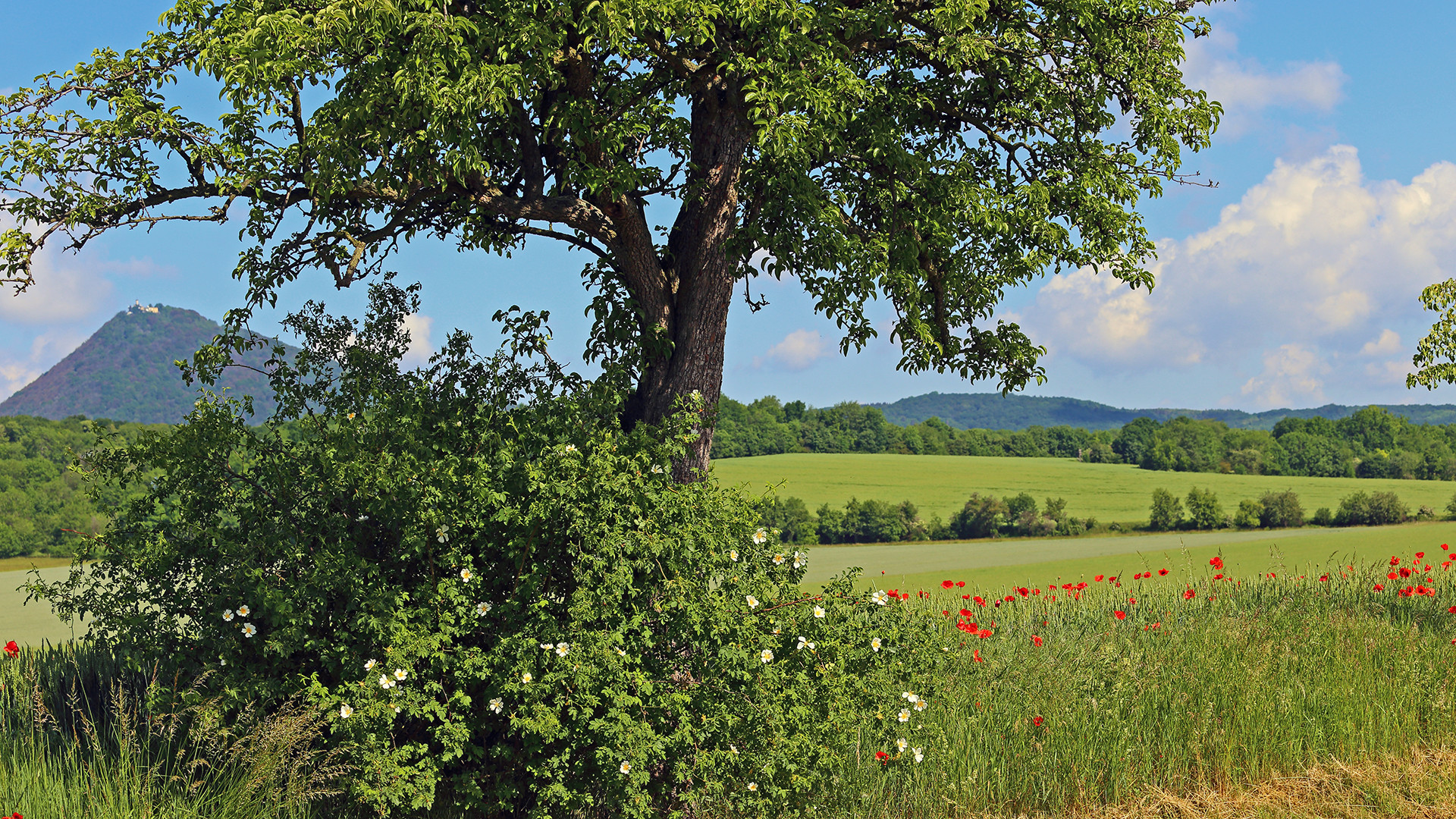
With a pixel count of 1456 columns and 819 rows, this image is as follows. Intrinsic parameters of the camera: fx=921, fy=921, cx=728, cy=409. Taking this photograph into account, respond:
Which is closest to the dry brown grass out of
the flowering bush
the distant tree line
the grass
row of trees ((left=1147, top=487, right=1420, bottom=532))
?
the flowering bush

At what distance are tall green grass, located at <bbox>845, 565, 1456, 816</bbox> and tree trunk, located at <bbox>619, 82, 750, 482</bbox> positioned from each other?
274 centimetres

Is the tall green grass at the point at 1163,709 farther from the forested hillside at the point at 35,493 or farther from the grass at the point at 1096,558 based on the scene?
the forested hillside at the point at 35,493

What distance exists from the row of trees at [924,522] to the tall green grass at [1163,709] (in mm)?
32895

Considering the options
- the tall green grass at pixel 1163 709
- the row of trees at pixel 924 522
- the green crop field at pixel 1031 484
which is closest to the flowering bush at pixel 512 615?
the tall green grass at pixel 1163 709

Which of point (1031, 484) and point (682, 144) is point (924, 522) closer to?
point (1031, 484)

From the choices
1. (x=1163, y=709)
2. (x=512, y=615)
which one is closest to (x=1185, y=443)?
(x=1163, y=709)

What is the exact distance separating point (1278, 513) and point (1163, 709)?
1694 inches

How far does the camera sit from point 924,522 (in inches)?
1781

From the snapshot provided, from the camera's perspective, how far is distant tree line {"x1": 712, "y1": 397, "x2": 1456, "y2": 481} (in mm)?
53219

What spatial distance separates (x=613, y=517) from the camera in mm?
5121

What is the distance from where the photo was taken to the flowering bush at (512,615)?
182 inches

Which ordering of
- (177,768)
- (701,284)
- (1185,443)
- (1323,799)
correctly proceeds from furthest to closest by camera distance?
(1185,443)
(701,284)
(1323,799)
(177,768)

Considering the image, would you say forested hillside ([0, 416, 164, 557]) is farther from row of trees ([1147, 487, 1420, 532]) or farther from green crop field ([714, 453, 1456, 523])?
row of trees ([1147, 487, 1420, 532])

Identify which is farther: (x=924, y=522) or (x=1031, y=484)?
(x=1031, y=484)
